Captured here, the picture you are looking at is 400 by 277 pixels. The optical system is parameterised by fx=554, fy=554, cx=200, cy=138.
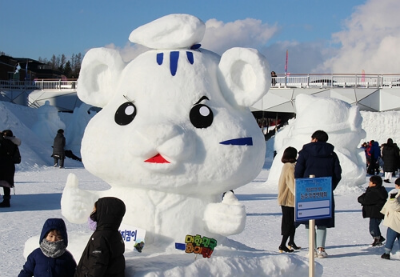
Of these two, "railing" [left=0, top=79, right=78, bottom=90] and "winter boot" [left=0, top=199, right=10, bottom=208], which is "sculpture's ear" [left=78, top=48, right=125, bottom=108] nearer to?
"winter boot" [left=0, top=199, right=10, bottom=208]

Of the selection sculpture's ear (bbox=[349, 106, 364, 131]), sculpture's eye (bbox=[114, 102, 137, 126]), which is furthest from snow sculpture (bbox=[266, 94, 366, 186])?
sculpture's eye (bbox=[114, 102, 137, 126])

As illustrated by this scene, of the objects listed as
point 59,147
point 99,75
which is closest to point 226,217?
point 99,75

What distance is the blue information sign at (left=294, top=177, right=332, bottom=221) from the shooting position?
4.34 meters

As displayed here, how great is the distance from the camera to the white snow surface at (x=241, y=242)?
155 inches

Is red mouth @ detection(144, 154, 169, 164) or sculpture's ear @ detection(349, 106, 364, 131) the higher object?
sculpture's ear @ detection(349, 106, 364, 131)

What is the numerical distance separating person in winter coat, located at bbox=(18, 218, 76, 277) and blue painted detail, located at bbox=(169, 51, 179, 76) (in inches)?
62.1

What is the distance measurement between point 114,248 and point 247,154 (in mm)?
1436

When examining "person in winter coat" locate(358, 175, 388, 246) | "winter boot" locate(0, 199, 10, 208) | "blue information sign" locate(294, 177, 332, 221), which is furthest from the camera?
"winter boot" locate(0, 199, 10, 208)

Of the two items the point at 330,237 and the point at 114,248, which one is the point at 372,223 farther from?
the point at 114,248

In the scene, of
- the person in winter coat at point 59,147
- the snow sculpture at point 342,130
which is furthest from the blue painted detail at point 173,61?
the person in winter coat at point 59,147

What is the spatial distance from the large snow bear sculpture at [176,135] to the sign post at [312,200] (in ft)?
1.42

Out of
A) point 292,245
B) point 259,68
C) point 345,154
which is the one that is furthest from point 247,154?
point 345,154

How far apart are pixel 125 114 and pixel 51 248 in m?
1.29

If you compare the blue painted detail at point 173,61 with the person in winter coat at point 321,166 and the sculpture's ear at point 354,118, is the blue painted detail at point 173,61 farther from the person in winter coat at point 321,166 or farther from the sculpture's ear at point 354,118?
the sculpture's ear at point 354,118
